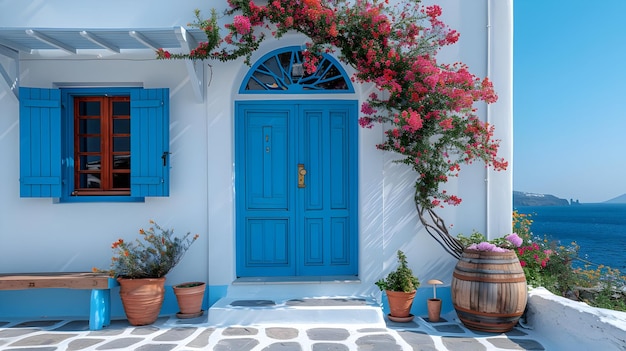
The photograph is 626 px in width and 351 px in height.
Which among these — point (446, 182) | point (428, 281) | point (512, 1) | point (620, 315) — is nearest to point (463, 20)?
point (512, 1)

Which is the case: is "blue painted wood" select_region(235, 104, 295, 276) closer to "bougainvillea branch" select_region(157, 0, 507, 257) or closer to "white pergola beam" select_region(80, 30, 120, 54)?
"bougainvillea branch" select_region(157, 0, 507, 257)

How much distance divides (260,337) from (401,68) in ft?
10.3

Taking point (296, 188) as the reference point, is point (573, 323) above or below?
below

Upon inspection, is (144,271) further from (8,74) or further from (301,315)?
(8,74)

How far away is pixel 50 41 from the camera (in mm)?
4887

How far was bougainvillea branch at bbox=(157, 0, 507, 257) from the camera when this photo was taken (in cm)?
491

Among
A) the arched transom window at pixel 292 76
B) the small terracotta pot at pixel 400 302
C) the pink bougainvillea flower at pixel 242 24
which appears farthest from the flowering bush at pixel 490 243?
the pink bougainvillea flower at pixel 242 24

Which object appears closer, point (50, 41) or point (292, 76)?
point (50, 41)

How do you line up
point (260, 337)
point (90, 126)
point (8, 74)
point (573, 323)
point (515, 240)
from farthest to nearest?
point (90, 126) < point (8, 74) < point (515, 240) < point (260, 337) < point (573, 323)

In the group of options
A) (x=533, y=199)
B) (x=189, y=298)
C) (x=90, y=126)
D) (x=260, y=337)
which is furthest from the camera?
(x=533, y=199)

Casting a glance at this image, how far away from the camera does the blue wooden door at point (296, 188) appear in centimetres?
560

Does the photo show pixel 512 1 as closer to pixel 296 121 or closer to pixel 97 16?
pixel 296 121

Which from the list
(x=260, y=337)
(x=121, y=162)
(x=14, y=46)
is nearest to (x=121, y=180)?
(x=121, y=162)

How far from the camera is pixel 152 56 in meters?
5.47
